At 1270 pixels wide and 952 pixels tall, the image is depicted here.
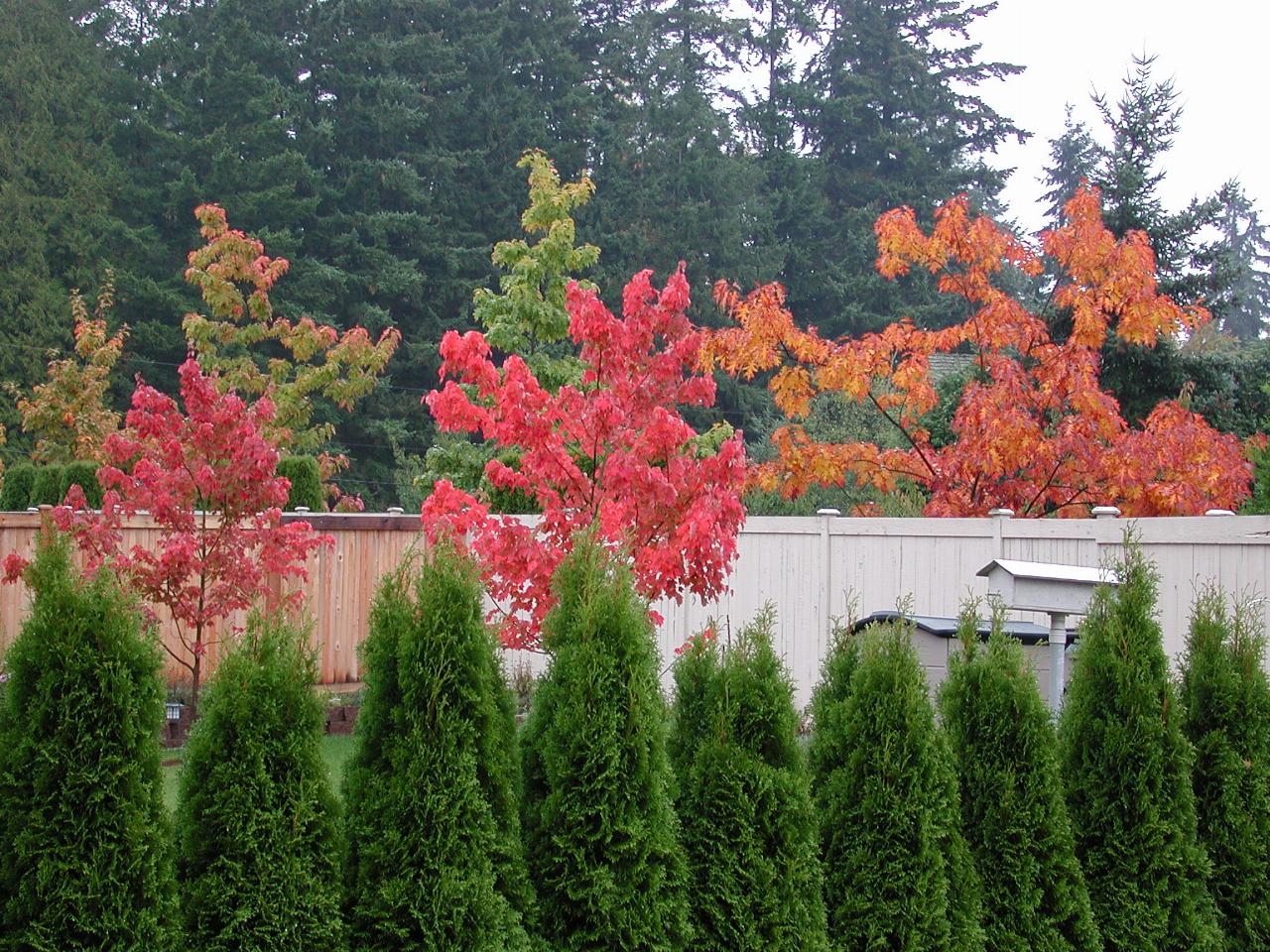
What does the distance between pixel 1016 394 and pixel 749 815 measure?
7948 mm

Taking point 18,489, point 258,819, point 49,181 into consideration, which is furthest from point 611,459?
point 49,181

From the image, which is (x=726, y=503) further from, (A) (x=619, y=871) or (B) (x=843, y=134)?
(B) (x=843, y=134)

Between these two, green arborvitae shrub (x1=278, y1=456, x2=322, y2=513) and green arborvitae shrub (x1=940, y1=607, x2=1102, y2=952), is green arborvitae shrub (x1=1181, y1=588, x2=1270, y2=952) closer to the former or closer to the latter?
green arborvitae shrub (x1=940, y1=607, x2=1102, y2=952)

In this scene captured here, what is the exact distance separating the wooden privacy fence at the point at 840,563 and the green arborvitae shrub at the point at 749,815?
2.50 meters

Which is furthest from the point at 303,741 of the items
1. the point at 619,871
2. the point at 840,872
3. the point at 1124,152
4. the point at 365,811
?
the point at 1124,152

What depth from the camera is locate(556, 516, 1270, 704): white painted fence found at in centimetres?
801

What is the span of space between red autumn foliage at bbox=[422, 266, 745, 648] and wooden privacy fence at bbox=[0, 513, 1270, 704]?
719mm

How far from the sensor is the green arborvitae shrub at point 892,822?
419cm

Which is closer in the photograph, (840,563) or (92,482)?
(840,563)

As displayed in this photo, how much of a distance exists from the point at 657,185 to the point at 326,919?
30.4 meters

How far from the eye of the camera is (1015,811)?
14.5 feet

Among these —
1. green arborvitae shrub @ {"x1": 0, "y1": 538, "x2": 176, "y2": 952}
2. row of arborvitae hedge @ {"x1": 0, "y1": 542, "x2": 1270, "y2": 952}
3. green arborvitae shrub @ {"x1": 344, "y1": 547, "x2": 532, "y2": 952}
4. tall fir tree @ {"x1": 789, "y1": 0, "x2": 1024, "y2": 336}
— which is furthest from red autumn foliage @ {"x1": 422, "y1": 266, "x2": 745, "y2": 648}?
tall fir tree @ {"x1": 789, "y1": 0, "x2": 1024, "y2": 336}

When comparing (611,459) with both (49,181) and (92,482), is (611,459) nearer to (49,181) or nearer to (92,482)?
(92,482)

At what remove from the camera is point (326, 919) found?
11.6ft
